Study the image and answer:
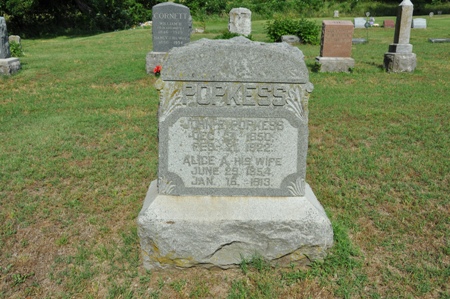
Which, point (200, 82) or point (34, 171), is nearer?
point (200, 82)

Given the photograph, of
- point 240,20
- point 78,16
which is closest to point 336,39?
point 240,20

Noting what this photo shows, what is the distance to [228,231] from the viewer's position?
290 cm

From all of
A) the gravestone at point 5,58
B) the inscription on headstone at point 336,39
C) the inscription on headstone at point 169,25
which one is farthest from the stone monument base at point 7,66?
the inscription on headstone at point 336,39

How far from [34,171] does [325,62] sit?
831cm

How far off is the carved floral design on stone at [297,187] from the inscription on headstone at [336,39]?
8614 millimetres

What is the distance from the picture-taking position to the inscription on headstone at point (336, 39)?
424 inches

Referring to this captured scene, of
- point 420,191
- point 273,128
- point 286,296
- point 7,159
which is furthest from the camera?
point 7,159

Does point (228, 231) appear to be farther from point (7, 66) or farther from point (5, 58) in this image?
point (5, 58)

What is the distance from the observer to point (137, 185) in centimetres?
432

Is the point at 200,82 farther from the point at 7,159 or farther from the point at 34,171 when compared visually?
the point at 7,159

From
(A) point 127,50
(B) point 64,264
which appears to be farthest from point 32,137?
(A) point 127,50

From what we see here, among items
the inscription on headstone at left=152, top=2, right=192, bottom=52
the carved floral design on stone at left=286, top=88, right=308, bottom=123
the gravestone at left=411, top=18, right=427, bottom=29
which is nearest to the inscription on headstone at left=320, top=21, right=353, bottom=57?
the inscription on headstone at left=152, top=2, right=192, bottom=52

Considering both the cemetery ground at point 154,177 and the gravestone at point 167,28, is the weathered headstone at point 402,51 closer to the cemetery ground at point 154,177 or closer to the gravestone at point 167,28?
the cemetery ground at point 154,177

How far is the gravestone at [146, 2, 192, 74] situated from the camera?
33.2 feet
